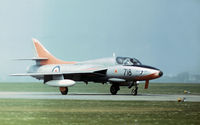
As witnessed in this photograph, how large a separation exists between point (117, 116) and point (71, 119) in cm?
166

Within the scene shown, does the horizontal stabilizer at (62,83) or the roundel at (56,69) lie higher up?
the roundel at (56,69)

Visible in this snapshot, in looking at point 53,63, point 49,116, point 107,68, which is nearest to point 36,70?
point 53,63

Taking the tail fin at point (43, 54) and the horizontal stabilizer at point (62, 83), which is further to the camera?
the tail fin at point (43, 54)

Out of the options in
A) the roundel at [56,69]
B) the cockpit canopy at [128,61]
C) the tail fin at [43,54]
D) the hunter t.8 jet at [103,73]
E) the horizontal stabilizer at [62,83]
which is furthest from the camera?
the tail fin at [43,54]

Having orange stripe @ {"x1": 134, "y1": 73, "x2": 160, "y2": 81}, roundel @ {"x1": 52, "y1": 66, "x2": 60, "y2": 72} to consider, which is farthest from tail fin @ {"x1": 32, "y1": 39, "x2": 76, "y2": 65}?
orange stripe @ {"x1": 134, "y1": 73, "x2": 160, "y2": 81}

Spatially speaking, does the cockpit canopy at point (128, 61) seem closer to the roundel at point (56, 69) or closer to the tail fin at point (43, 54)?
the roundel at point (56, 69)

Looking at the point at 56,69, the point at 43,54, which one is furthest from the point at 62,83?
the point at 43,54

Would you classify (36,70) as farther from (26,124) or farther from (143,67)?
(26,124)

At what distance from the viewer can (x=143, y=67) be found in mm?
31656

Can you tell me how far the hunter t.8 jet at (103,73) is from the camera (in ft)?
104

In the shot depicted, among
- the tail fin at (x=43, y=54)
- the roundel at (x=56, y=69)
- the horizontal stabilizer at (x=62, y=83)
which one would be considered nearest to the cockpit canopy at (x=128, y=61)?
the horizontal stabilizer at (x=62, y=83)

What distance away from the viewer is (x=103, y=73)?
33688mm

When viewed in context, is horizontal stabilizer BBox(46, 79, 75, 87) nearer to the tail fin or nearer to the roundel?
the roundel

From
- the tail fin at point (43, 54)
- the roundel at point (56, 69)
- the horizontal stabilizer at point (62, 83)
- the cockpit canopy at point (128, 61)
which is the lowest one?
the horizontal stabilizer at point (62, 83)
